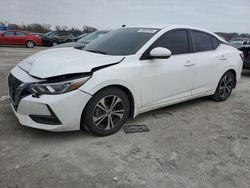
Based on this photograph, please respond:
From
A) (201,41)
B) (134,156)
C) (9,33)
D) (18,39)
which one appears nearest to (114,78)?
(134,156)

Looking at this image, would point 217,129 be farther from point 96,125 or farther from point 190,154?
point 96,125

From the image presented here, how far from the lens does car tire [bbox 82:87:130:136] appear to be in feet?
10.2

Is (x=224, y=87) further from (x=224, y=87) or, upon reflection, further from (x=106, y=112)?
(x=106, y=112)

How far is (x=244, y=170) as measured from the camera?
Answer: 2.72 meters

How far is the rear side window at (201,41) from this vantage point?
4.39 metres

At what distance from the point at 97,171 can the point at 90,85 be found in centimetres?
104

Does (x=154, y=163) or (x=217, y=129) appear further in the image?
(x=217, y=129)

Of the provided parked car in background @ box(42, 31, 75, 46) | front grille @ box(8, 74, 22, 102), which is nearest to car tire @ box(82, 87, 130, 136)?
front grille @ box(8, 74, 22, 102)

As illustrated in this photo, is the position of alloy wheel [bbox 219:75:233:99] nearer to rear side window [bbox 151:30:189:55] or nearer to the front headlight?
rear side window [bbox 151:30:189:55]

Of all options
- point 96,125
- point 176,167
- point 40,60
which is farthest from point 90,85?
point 176,167

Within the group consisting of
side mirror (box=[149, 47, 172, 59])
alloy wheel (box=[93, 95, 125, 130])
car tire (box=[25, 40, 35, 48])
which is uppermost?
side mirror (box=[149, 47, 172, 59])

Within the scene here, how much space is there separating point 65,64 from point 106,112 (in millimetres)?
836

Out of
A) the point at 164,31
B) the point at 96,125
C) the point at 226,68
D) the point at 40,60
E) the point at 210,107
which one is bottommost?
the point at 210,107

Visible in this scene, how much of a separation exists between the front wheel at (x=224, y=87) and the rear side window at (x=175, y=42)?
4.33 feet
